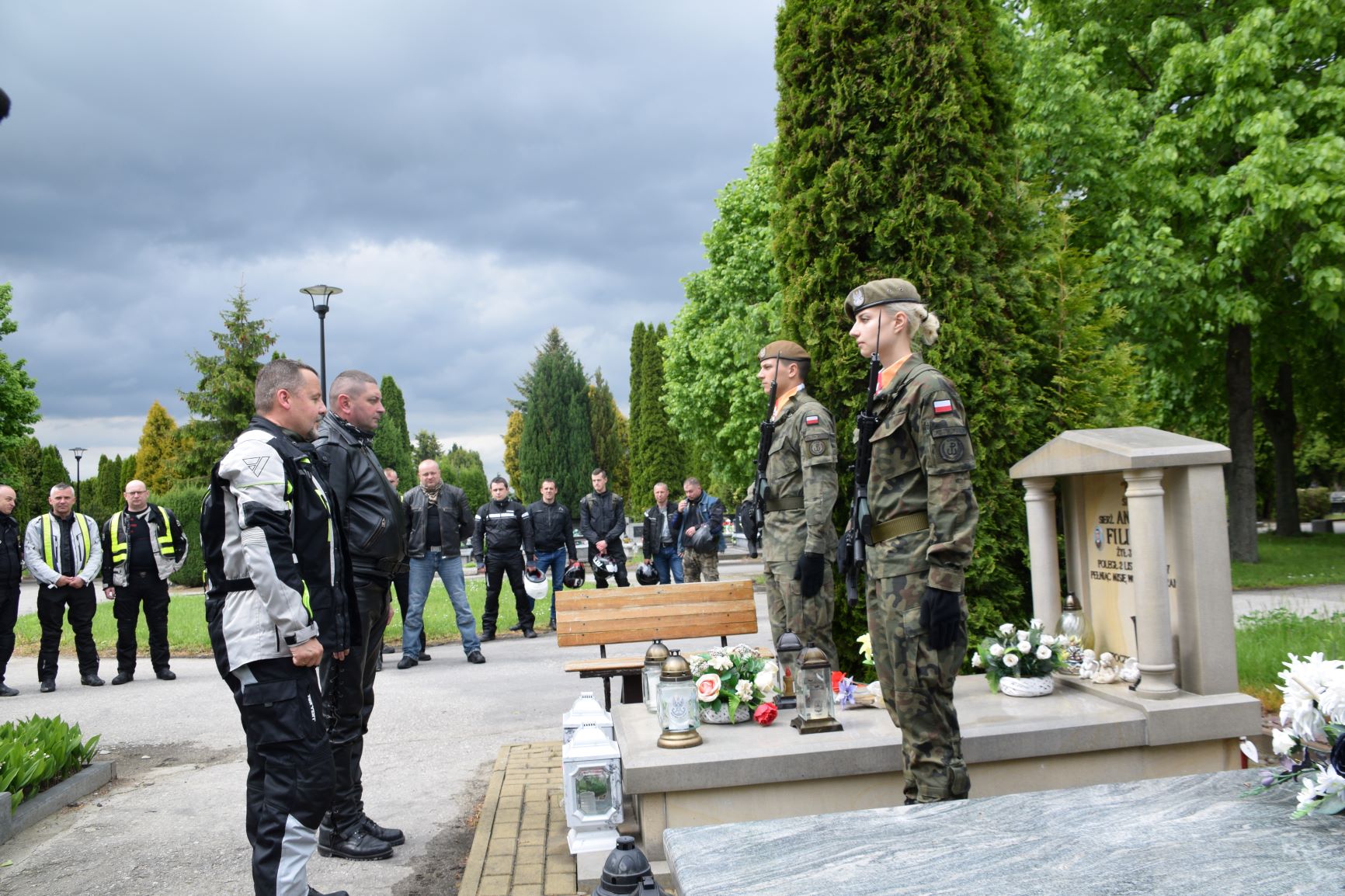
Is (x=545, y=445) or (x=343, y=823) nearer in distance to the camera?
(x=343, y=823)

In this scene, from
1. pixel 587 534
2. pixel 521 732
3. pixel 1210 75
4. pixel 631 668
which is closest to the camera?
pixel 631 668

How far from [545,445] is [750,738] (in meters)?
51.4

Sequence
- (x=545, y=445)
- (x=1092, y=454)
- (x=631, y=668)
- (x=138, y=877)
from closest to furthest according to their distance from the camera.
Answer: (x=138, y=877) → (x=1092, y=454) → (x=631, y=668) → (x=545, y=445)

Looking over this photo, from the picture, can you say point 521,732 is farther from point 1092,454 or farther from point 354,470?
point 1092,454

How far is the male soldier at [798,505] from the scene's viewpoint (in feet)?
19.0

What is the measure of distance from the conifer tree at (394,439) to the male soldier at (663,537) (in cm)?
2431

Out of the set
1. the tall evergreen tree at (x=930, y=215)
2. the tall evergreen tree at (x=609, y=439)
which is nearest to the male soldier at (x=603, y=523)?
the tall evergreen tree at (x=930, y=215)

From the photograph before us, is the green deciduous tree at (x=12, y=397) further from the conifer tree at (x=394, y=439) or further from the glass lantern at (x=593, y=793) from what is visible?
the glass lantern at (x=593, y=793)

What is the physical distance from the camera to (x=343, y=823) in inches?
196

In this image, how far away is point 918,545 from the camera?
422 cm

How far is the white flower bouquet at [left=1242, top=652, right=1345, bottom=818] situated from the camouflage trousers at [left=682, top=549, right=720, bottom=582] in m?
10.6

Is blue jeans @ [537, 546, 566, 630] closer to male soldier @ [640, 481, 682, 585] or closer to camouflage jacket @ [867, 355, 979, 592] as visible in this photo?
male soldier @ [640, 481, 682, 585]

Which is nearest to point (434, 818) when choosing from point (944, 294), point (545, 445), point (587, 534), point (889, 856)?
point (889, 856)

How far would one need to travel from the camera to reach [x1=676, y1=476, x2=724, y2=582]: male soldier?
540 inches
